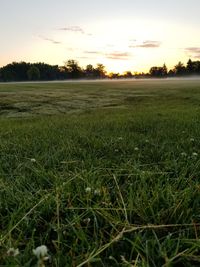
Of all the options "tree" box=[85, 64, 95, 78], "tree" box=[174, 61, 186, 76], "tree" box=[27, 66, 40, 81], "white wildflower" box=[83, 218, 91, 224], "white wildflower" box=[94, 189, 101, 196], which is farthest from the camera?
"tree" box=[85, 64, 95, 78]

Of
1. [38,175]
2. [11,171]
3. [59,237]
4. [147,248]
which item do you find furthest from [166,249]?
[11,171]

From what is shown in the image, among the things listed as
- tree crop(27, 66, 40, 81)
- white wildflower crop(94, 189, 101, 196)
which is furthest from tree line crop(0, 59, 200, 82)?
white wildflower crop(94, 189, 101, 196)

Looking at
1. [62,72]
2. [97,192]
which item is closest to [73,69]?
[62,72]

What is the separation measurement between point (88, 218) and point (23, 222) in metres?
0.50

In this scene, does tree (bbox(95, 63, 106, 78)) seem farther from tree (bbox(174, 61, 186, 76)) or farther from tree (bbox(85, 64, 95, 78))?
tree (bbox(174, 61, 186, 76))

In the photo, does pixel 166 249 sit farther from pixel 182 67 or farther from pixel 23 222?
pixel 182 67

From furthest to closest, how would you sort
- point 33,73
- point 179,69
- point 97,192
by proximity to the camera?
point 179,69 < point 33,73 < point 97,192

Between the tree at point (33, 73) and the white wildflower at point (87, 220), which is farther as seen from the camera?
the tree at point (33, 73)

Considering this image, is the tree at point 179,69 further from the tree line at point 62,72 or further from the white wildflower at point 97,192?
the white wildflower at point 97,192

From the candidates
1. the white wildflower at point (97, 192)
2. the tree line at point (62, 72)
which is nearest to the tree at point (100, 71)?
the tree line at point (62, 72)

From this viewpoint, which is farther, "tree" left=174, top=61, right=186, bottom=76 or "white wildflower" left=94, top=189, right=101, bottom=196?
"tree" left=174, top=61, right=186, bottom=76

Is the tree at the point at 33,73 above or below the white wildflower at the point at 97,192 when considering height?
below

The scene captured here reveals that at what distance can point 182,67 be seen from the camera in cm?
16850

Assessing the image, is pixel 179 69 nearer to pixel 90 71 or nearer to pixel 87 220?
pixel 90 71
